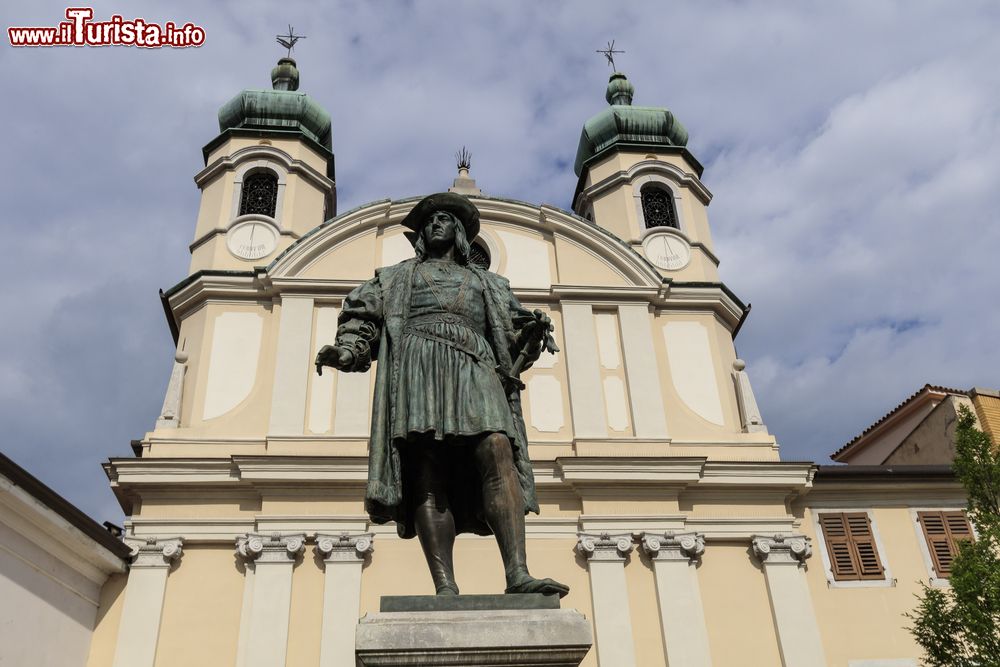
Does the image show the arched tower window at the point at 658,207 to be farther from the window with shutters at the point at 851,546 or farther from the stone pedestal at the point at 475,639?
the stone pedestal at the point at 475,639

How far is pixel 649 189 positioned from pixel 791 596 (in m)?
9.92

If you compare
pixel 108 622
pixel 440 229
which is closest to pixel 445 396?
pixel 440 229

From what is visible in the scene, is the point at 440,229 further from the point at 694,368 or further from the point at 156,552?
the point at 694,368

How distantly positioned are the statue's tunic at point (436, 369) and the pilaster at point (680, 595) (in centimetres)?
1006

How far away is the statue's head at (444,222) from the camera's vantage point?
5492 mm

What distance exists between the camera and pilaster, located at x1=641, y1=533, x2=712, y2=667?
13.8 metres

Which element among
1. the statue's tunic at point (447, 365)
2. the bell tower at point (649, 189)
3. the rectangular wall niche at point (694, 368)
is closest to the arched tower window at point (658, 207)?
the bell tower at point (649, 189)

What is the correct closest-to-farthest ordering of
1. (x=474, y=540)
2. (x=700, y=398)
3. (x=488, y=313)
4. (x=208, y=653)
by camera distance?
(x=488, y=313) → (x=208, y=653) → (x=474, y=540) → (x=700, y=398)

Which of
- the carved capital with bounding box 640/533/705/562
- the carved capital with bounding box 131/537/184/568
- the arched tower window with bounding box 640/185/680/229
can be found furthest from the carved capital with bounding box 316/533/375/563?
the arched tower window with bounding box 640/185/680/229

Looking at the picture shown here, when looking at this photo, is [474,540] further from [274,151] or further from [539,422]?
[274,151]

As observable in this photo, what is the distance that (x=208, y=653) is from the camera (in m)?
13.5

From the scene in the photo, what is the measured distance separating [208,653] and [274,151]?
11.0m

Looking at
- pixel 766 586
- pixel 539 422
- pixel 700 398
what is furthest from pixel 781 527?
pixel 539 422

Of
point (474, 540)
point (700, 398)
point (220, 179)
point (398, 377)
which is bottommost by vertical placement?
point (398, 377)
